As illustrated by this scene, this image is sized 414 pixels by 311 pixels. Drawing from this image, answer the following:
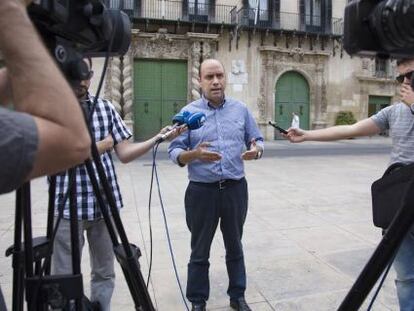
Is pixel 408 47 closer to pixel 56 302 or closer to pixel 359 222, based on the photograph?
pixel 56 302

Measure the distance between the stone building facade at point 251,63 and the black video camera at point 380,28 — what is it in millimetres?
18813

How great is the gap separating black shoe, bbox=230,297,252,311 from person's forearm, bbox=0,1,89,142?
2.57 metres

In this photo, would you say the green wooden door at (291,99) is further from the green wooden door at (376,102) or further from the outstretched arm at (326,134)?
the outstretched arm at (326,134)

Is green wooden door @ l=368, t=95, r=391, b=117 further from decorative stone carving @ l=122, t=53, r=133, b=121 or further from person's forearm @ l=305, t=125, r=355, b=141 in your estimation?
person's forearm @ l=305, t=125, r=355, b=141

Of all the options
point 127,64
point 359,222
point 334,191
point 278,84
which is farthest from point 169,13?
point 359,222

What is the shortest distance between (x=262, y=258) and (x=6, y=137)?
3726mm

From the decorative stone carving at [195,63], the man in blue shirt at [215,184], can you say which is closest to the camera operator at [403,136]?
the man in blue shirt at [215,184]

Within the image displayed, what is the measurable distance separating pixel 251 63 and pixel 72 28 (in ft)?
68.4

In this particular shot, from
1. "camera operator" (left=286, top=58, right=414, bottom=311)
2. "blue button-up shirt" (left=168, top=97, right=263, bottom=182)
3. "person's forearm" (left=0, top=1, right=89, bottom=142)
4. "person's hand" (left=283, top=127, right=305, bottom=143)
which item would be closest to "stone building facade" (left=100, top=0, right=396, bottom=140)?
"blue button-up shirt" (left=168, top=97, right=263, bottom=182)

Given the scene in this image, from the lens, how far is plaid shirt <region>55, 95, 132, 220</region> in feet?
8.77

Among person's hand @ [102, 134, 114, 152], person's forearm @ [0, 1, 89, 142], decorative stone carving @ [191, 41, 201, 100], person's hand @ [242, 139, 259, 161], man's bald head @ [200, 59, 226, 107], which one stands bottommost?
person's hand @ [242, 139, 259, 161]

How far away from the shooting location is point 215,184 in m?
3.16

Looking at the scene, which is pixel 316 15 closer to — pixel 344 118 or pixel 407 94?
pixel 344 118

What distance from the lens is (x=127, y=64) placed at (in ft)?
65.4
